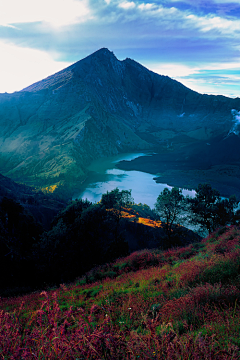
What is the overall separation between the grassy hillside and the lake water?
5817 cm

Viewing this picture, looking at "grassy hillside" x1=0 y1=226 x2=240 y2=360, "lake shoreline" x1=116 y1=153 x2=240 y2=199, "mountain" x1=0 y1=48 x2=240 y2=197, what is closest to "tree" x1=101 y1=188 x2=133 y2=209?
"grassy hillside" x1=0 y1=226 x2=240 y2=360

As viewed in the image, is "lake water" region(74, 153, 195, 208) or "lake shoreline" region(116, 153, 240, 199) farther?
"lake shoreline" region(116, 153, 240, 199)

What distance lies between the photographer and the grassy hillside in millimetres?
2146

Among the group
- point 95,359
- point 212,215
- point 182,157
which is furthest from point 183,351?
point 182,157

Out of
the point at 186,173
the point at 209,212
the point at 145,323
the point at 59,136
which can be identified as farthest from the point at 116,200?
the point at 59,136

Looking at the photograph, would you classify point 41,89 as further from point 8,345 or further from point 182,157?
point 8,345

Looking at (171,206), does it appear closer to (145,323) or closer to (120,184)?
(145,323)

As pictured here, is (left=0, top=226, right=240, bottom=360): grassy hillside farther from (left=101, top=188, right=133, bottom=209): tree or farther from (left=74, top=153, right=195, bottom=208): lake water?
(left=74, top=153, right=195, bottom=208): lake water

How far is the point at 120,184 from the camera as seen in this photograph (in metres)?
90.2

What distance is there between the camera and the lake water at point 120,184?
75.1m

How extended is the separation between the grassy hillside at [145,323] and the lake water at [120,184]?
5817 centimetres

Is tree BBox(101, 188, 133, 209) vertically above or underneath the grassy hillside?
above

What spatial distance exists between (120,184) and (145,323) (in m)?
87.8

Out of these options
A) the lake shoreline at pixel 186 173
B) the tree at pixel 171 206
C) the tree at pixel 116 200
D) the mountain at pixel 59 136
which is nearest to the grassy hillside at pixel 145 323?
the tree at pixel 171 206
